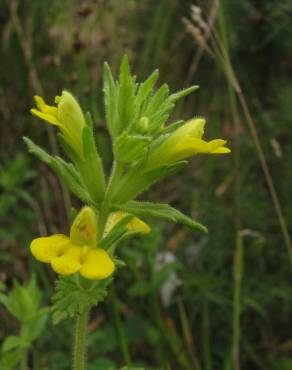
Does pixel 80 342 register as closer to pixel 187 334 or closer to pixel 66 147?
pixel 66 147

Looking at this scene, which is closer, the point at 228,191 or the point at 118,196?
the point at 118,196

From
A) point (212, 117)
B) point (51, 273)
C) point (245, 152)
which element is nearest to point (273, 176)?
point (245, 152)

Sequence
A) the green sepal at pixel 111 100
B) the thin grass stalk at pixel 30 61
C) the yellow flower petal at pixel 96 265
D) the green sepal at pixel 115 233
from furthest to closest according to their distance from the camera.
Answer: the thin grass stalk at pixel 30 61 → the green sepal at pixel 111 100 → the green sepal at pixel 115 233 → the yellow flower petal at pixel 96 265

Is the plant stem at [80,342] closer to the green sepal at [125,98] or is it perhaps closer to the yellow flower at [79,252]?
the yellow flower at [79,252]

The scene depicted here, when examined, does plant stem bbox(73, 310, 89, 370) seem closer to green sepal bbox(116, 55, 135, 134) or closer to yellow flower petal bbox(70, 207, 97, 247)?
yellow flower petal bbox(70, 207, 97, 247)

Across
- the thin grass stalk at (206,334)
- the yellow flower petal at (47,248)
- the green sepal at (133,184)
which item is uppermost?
the yellow flower petal at (47,248)

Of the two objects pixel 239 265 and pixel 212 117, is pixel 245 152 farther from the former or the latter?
pixel 239 265

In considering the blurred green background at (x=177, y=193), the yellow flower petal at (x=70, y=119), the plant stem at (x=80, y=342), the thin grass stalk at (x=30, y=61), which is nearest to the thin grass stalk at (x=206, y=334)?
the blurred green background at (x=177, y=193)
